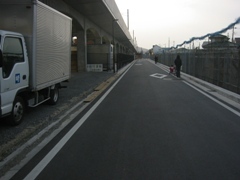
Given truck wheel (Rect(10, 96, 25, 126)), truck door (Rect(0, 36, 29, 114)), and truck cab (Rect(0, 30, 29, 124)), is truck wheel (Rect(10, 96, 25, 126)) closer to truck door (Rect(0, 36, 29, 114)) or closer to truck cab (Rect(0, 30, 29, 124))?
truck cab (Rect(0, 30, 29, 124))

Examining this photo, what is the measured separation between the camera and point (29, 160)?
5.21 metres

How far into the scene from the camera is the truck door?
6.79 m

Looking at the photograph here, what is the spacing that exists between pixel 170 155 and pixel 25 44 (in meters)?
4.89

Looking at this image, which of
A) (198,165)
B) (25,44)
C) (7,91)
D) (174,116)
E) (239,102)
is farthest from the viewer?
(239,102)

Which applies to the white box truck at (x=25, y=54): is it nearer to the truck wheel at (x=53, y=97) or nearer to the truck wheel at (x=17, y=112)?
the truck wheel at (x=17, y=112)

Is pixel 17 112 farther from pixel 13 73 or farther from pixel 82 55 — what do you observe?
pixel 82 55

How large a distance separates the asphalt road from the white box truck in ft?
4.74

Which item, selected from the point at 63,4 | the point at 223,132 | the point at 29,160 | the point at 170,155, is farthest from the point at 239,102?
the point at 63,4

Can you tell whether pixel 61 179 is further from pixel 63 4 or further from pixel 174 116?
pixel 63 4

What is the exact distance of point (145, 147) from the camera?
5816 millimetres

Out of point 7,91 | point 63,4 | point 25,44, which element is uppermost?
point 63,4

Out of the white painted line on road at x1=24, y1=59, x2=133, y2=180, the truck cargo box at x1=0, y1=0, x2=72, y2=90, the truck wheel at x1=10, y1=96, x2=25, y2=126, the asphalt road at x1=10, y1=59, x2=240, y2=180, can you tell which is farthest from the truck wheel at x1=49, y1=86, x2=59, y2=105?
the truck wheel at x1=10, y1=96, x2=25, y2=126

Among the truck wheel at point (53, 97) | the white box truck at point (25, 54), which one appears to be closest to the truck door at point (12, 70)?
the white box truck at point (25, 54)

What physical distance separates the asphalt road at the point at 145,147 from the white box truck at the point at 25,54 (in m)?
1.45
